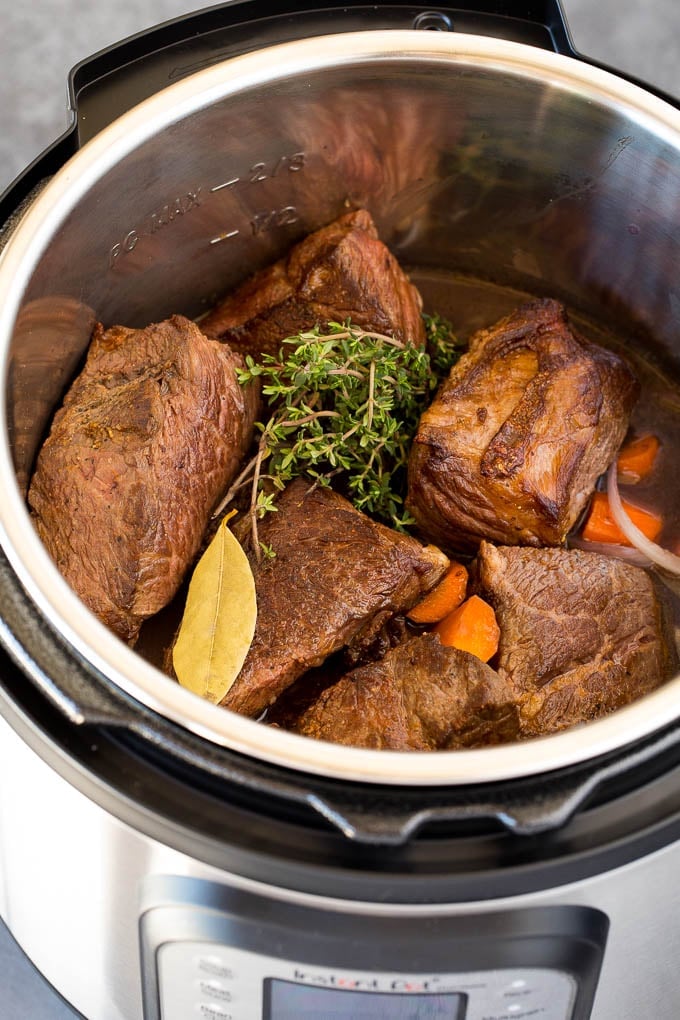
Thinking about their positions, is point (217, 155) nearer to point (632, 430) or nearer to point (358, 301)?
point (358, 301)

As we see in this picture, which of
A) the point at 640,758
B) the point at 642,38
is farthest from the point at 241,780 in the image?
the point at 642,38

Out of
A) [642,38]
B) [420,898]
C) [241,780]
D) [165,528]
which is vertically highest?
[642,38]

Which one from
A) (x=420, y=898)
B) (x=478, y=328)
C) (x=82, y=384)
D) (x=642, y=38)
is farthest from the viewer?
(x=642, y=38)

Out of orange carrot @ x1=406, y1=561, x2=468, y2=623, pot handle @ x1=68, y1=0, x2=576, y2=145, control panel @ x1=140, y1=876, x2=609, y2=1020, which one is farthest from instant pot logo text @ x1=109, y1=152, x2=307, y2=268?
control panel @ x1=140, y1=876, x2=609, y2=1020

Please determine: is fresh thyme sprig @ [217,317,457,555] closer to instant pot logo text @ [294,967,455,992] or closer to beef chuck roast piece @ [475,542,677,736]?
beef chuck roast piece @ [475,542,677,736]

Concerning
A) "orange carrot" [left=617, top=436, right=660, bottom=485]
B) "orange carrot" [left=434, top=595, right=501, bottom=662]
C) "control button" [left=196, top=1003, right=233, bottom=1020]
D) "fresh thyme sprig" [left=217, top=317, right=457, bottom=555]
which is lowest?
"control button" [left=196, top=1003, right=233, bottom=1020]

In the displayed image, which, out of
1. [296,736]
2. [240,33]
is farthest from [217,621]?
[240,33]

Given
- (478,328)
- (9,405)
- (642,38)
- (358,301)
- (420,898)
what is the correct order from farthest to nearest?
(642,38)
(478,328)
(358,301)
(9,405)
(420,898)
